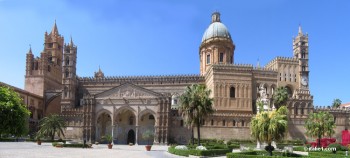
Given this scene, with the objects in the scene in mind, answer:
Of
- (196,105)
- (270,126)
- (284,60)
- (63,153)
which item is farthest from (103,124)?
(270,126)

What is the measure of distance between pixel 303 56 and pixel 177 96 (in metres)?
26.8

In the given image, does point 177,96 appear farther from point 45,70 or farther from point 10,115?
point 10,115

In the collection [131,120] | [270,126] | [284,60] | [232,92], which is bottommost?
[131,120]

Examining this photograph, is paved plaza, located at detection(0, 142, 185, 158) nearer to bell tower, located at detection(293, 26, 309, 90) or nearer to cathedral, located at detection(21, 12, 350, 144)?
cathedral, located at detection(21, 12, 350, 144)

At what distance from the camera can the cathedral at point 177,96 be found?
65.2 m

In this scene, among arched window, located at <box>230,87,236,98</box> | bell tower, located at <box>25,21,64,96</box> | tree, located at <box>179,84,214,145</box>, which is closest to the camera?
tree, located at <box>179,84,214,145</box>

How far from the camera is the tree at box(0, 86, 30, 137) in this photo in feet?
50.6

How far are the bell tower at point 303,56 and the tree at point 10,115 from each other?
66403 mm

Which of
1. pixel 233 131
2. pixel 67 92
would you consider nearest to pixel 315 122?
pixel 233 131

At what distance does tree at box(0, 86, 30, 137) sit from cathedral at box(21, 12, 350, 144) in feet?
144

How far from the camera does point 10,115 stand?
1561 cm

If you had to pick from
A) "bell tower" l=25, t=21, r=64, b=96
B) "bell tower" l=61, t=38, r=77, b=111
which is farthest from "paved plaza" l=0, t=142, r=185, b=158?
"bell tower" l=25, t=21, r=64, b=96

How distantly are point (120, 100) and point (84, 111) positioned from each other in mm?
6688

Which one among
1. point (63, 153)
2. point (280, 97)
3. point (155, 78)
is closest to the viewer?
point (63, 153)
